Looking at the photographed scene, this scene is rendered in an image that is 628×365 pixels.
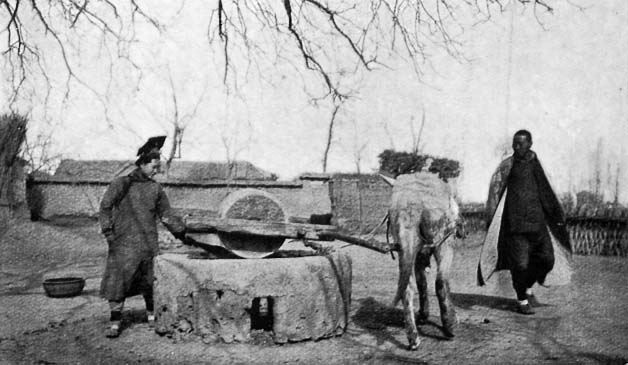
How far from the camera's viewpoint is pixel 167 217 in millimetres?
5648

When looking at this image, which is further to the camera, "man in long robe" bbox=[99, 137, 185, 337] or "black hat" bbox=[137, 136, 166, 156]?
"black hat" bbox=[137, 136, 166, 156]

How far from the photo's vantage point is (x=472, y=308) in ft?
22.3

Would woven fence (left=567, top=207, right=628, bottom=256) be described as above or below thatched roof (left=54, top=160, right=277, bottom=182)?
below

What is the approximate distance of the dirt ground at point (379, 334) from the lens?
15.4 feet

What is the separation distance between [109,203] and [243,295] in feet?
5.85

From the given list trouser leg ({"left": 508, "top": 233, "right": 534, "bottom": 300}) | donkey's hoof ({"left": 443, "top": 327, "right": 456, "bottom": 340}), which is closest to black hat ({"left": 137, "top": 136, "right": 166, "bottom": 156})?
donkey's hoof ({"left": 443, "top": 327, "right": 456, "bottom": 340})

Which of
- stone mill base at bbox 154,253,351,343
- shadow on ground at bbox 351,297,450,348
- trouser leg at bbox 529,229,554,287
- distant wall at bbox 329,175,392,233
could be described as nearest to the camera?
stone mill base at bbox 154,253,351,343

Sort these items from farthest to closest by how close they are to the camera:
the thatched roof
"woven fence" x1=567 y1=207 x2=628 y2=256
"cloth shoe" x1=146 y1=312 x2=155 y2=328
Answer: the thatched roof → "woven fence" x1=567 y1=207 x2=628 y2=256 → "cloth shoe" x1=146 y1=312 x2=155 y2=328

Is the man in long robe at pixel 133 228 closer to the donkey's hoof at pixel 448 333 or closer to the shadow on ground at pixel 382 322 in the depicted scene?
the shadow on ground at pixel 382 322

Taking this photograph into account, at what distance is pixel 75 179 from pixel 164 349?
19.7m

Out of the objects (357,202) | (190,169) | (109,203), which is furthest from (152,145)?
(190,169)

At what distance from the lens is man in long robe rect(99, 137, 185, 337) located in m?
5.61

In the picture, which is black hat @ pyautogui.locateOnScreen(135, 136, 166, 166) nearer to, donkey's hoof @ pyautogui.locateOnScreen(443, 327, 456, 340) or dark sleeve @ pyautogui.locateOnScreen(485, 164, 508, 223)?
donkey's hoof @ pyautogui.locateOnScreen(443, 327, 456, 340)

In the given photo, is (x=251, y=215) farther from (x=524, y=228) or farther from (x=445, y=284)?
(x=524, y=228)
